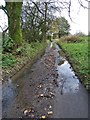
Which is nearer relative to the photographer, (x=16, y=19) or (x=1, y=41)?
(x=1, y=41)

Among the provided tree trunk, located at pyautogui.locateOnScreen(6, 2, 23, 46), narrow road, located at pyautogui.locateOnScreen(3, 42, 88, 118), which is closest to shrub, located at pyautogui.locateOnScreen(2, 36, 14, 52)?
tree trunk, located at pyautogui.locateOnScreen(6, 2, 23, 46)

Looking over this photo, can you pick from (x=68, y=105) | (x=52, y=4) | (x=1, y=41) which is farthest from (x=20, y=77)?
(x=52, y=4)

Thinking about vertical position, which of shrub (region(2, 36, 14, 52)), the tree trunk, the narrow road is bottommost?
the narrow road

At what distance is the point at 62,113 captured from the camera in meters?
5.41

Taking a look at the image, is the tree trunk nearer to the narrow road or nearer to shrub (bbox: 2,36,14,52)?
shrub (bbox: 2,36,14,52)

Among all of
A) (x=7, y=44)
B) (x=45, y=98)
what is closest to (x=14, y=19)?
(x=7, y=44)

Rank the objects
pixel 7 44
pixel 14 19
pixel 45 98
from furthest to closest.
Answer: pixel 14 19 < pixel 7 44 < pixel 45 98

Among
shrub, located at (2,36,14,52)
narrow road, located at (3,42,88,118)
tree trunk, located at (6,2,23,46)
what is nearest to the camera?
narrow road, located at (3,42,88,118)

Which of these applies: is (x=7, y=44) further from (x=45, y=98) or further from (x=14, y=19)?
(x=45, y=98)

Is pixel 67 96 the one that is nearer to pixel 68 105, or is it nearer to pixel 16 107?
pixel 68 105

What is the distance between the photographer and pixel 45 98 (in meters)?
6.65

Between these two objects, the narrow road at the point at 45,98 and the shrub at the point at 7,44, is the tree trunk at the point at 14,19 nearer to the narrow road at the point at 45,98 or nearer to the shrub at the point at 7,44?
the shrub at the point at 7,44

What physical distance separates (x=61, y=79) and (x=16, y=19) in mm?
7464

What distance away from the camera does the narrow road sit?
5.49 meters
